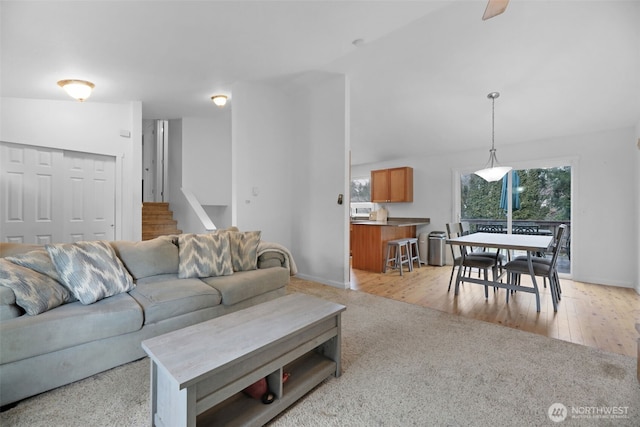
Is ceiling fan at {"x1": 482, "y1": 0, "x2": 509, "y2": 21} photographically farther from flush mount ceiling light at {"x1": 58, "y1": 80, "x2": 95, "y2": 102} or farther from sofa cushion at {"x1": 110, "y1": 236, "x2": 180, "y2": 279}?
flush mount ceiling light at {"x1": 58, "y1": 80, "x2": 95, "y2": 102}

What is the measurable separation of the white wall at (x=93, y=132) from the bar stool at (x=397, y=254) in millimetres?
4080

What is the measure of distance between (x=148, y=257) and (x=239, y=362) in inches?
69.0

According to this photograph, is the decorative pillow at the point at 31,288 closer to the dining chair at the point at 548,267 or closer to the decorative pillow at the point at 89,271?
the decorative pillow at the point at 89,271

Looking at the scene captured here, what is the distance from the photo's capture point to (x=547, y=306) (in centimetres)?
321

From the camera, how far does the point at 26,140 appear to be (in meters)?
3.67

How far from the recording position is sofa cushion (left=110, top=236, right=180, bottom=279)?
247 cm

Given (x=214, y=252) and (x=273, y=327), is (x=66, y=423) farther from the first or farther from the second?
(x=214, y=252)

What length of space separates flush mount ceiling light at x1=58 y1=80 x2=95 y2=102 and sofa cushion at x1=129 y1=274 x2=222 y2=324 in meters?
2.55

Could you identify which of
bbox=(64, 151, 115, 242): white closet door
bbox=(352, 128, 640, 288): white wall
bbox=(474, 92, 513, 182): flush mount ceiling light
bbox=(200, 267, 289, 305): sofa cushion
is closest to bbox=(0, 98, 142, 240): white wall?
bbox=(64, 151, 115, 242): white closet door

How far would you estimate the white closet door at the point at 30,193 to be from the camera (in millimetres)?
3559

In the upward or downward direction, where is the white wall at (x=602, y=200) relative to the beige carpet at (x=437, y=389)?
upward

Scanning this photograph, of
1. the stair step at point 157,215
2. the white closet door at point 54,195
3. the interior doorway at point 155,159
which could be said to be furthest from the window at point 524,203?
the interior doorway at point 155,159

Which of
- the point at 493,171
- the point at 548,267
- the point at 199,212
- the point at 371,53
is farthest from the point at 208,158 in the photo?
the point at 548,267

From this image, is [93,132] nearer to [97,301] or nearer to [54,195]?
[54,195]
